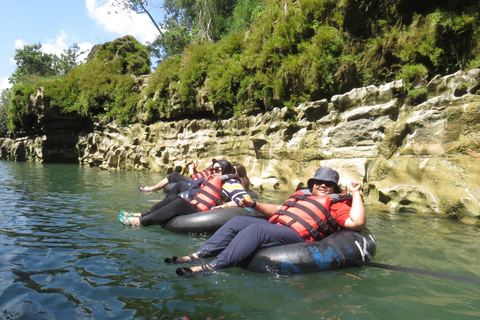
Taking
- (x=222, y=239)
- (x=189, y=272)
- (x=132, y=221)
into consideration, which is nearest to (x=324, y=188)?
(x=222, y=239)

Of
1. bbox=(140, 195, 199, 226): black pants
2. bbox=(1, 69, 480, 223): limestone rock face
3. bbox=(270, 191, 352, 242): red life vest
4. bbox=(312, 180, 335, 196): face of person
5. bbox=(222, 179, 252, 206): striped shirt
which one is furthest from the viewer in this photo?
bbox=(1, 69, 480, 223): limestone rock face

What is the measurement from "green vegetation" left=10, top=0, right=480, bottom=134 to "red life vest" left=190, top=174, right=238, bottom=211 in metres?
5.90

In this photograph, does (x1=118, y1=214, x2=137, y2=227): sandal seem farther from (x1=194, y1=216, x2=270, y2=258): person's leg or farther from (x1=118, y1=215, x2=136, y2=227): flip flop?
A: (x1=194, y1=216, x2=270, y2=258): person's leg

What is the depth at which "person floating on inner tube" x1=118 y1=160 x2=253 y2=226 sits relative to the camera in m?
5.50

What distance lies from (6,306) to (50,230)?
8.82 ft

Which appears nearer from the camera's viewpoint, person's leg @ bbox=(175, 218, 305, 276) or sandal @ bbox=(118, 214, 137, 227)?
person's leg @ bbox=(175, 218, 305, 276)

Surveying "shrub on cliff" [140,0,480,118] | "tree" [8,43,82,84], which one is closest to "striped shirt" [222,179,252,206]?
"shrub on cliff" [140,0,480,118]

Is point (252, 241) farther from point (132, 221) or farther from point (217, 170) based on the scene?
point (132, 221)

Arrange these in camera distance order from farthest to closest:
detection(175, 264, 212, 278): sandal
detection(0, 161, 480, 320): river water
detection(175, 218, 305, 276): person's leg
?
detection(175, 218, 305, 276): person's leg < detection(175, 264, 212, 278): sandal < detection(0, 161, 480, 320): river water

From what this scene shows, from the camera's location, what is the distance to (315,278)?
3406mm

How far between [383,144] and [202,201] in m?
5.24

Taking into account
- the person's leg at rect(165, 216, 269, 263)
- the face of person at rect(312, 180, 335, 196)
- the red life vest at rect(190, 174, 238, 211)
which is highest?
the face of person at rect(312, 180, 335, 196)

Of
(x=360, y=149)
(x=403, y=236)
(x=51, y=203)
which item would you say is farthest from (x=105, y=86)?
(x=403, y=236)

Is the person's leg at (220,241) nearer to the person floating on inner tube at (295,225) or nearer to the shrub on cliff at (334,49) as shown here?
the person floating on inner tube at (295,225)
